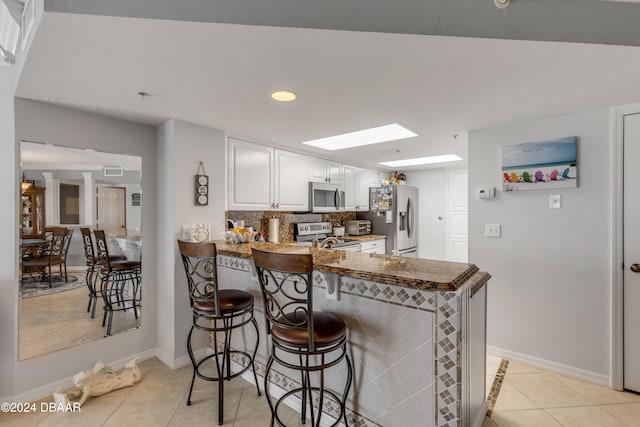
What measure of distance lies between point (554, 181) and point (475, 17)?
71.7 inches

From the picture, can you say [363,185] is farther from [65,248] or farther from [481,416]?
[65,248]

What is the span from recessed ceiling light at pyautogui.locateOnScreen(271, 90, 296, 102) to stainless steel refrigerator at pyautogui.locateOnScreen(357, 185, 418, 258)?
3.31 metres

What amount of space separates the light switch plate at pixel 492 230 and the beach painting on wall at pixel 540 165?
35 cm

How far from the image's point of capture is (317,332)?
1504 mm

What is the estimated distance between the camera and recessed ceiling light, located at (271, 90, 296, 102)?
1.90 metres

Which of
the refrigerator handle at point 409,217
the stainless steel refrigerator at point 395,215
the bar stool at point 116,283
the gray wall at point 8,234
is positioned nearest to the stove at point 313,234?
the stainless steel refrigerator at point 395,215

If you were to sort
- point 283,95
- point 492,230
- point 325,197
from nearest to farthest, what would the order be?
point 283,95 < point 492,230 < point 325,197

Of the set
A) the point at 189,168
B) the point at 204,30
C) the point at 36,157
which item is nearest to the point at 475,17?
the point at 204,30

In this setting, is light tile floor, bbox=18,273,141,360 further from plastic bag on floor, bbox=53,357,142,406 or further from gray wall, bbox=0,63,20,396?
plastic bag on floor, bbox=53,357,142,406

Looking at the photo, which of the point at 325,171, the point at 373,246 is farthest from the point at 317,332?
the point at 373,246

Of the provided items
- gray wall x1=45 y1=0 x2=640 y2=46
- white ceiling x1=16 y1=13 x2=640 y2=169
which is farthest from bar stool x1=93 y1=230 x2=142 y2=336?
gray wall x1=45 y1=0 x2=640 y2=46

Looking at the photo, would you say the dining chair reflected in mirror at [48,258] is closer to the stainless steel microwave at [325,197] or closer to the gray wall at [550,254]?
the stainless steel microwave at [325,197]

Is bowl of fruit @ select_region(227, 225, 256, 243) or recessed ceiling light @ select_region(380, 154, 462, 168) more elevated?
recessed ceiling light @ select_region(380, 154, 462, 168)

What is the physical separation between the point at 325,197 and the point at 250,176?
4.31 feet
